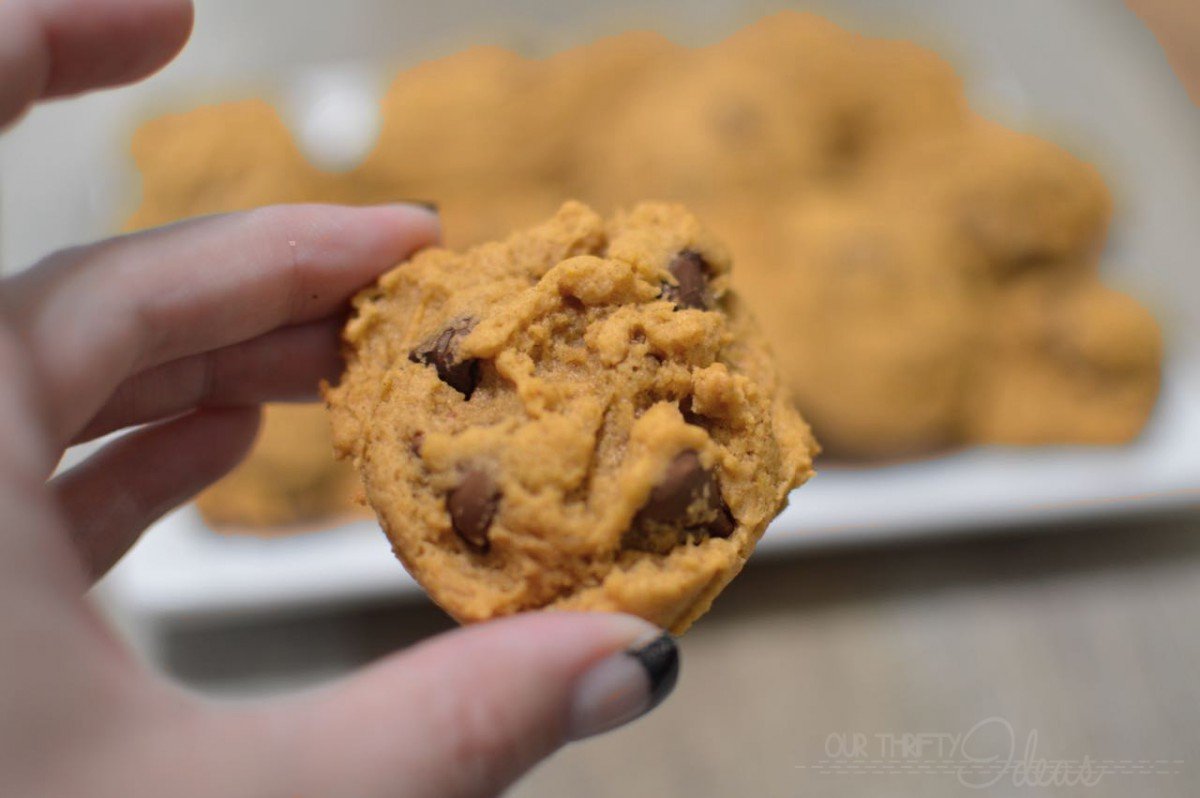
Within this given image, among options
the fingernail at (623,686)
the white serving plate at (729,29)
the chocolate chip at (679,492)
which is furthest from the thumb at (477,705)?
the white serving plate at (729,29)

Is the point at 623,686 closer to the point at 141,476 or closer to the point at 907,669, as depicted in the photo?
the point at 141,476

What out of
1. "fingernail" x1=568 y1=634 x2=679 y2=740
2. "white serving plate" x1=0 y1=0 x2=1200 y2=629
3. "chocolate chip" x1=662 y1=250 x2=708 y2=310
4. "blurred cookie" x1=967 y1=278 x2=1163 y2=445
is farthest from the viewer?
"blurred cookie" x1=967 y1=278 x2=1163 y2=445

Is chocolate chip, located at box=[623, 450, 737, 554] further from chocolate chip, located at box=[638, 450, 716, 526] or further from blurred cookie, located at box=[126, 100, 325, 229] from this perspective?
blurred cookie, located at box=[126, 100, 325, 229]

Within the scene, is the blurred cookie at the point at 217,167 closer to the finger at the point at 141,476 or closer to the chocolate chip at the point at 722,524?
the finger at the point at 141,476

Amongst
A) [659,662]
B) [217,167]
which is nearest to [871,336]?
[659,662]

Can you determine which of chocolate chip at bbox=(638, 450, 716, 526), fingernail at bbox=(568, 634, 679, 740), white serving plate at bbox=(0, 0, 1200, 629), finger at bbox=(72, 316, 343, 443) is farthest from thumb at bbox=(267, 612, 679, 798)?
white serving plate at bbox=(0, 0, 1200, 629)
